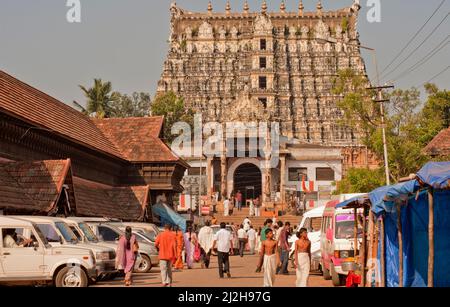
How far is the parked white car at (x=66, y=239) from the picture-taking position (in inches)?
718

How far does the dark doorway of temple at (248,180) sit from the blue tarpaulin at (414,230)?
185 ft

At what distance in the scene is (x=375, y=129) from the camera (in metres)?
40.7

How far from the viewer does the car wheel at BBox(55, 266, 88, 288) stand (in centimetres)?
1727

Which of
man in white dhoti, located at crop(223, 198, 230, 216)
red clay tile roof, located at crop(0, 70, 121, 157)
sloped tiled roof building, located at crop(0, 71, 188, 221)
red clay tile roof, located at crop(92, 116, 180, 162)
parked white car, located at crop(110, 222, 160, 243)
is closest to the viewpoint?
sloped tiled roof building, located at crop(0, 71, 188, 221)

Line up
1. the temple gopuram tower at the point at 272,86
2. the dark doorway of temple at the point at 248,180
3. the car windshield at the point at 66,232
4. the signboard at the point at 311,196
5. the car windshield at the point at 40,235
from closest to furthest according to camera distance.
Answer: the car windshield at the point at 40,235
the car windshield at the point at 66,232
the signboard at the point at 311,196
the temple gopuram tower at the point at 272,86
the dark doorway of temple at the point at 248,180

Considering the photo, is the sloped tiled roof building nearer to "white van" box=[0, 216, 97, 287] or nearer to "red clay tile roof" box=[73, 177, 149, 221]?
"red clay tile roof" box=[73, 177, 149, 221]

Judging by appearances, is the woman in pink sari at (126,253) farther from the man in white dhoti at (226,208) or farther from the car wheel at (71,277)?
the man in white dhoti at (226,208)

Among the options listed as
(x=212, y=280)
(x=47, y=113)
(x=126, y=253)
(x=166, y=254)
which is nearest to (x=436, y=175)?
(x=166, y=254)

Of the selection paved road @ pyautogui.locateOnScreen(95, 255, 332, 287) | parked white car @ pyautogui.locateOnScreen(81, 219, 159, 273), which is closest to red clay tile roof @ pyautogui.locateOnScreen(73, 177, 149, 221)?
parked white car @ pyautogui.locateOnScreen(81, 219, 159, 273)

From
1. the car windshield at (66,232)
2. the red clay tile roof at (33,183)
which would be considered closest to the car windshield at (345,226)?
the car windshield at (66,232)

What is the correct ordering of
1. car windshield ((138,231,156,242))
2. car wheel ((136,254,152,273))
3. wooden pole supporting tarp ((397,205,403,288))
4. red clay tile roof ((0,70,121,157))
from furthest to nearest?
red clay tile roof ((0,70,121,157)) < car windshield ((138,231,156,242)) < car wheel ((136,254,152,273)) < wooden pole supporting tarp ((397,205,403,288))

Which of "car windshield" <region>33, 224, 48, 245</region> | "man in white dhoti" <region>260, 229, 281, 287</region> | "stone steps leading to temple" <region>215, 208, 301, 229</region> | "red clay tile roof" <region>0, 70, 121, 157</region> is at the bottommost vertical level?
"man in white dhoti" <region>260, 229, 281, 287</region>

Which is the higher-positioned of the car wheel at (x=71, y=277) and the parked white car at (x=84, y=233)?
the parked white car at (x=84, y=233)

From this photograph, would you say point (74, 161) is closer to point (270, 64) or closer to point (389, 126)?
point (389, 126)
